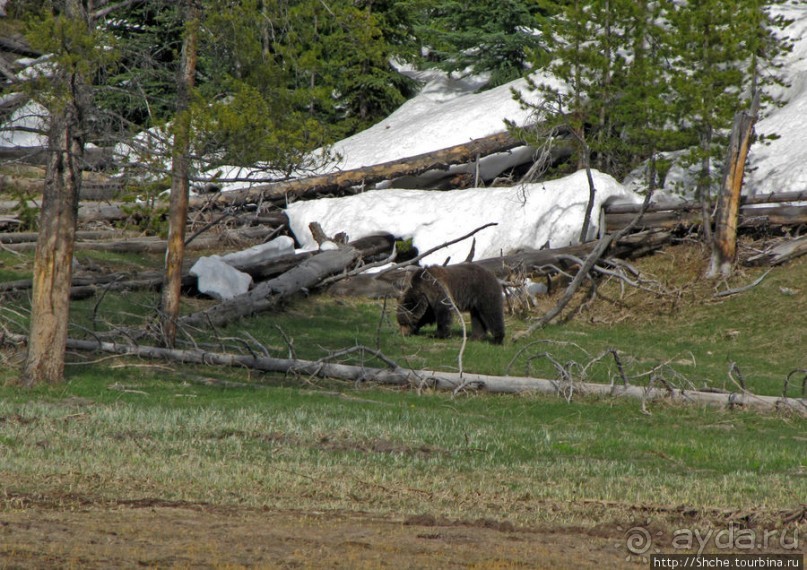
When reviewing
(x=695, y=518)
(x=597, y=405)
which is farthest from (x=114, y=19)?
(x=695, y=518)

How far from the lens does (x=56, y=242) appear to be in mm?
14852

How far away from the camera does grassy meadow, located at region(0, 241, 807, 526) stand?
30.8 feet

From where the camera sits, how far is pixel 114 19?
16531mm

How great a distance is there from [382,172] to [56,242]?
70.2 feet

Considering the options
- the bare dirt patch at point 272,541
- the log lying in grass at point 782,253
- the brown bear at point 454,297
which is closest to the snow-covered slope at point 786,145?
the log lying in grass at point 782,253

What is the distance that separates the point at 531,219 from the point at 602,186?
7.79 ft

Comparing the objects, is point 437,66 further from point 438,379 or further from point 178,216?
point 438,379

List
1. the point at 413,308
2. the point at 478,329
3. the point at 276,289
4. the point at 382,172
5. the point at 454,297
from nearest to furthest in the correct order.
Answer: the point at 454,297 < the point at 413,308 < the point at 478,329 < the point at 276,289 < the point at 382,172

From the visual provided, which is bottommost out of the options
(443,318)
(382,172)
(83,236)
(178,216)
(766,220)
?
(443,318)

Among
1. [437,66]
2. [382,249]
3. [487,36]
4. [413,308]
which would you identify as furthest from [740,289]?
[437,66]

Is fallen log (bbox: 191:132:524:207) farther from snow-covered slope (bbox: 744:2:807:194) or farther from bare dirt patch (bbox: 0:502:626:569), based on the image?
bare dirt patch (bbox: 0:502:626:569)

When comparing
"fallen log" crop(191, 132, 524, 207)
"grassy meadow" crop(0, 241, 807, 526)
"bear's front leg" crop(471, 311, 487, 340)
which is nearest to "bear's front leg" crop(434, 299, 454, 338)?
"grassy meadow" crop(0, 241, 807, 526)

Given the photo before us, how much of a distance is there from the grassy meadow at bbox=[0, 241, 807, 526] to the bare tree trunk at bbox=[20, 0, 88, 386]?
49cm

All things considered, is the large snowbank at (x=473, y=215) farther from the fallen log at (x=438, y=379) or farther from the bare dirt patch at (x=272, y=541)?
the bare dirt patch at (x=272, y=541)
